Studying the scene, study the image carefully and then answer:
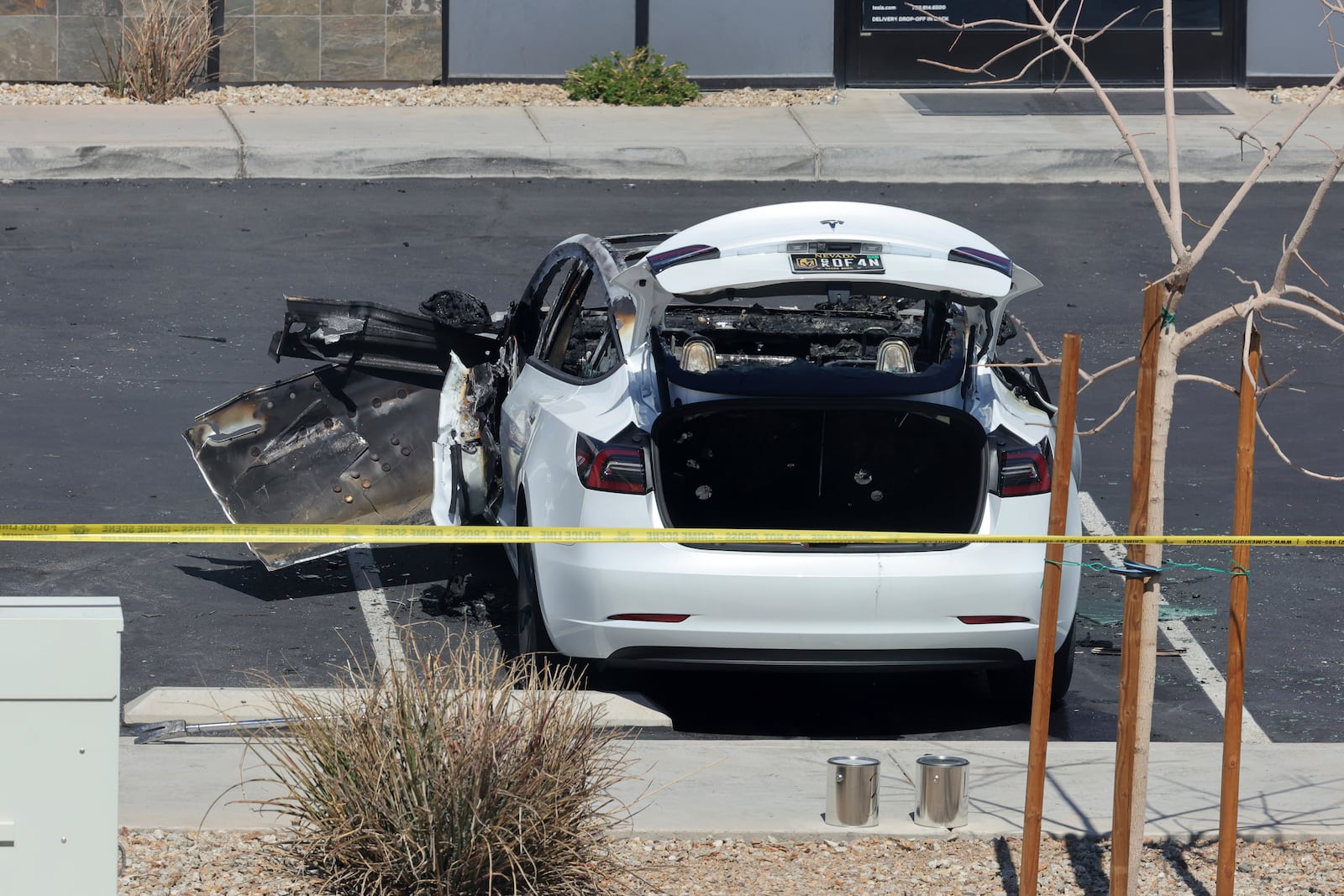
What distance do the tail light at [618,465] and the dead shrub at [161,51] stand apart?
11.2 metres

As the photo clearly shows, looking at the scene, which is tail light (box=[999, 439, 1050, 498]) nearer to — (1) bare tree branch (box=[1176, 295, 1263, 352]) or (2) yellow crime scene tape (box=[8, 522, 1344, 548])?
(2) yellow crime scene tape (box=[8, 522, 1344, 548])

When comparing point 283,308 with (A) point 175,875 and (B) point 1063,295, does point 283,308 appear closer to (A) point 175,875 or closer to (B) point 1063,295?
(B) point 1063,295

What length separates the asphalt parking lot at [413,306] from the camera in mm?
7539

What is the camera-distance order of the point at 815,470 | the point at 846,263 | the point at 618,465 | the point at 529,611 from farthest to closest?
the point at 815,470
the point at 529,611
the point at 618,465
the point at 846,263

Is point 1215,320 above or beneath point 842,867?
above

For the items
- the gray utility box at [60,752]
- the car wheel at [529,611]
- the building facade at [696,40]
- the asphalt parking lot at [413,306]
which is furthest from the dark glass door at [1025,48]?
the gray utility box at [60,752]

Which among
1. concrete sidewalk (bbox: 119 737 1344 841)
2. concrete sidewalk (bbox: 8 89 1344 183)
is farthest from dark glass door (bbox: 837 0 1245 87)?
concrete sidewalk (bbox: 119 737 1344 841)

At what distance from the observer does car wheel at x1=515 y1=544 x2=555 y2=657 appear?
275 inches

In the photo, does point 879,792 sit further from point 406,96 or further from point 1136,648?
point 406,96

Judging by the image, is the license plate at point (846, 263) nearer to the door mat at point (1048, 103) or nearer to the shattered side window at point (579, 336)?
the shattered side window at point (579, 336)

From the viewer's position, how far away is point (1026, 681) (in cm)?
721

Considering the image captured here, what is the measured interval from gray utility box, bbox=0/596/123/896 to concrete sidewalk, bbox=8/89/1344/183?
1172 cm

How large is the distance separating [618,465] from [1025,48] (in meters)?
12.5

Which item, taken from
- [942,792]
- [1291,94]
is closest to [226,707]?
[942,792]
